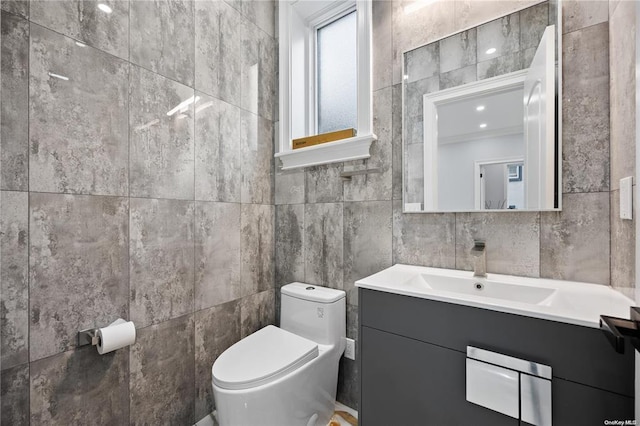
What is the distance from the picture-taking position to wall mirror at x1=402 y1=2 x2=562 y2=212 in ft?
3.73

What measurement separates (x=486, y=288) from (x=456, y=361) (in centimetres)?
37

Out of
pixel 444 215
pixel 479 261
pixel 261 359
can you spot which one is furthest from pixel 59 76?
pixel 479 261

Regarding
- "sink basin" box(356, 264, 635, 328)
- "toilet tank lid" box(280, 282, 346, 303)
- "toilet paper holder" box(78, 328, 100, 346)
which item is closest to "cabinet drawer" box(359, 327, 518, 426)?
"sink basin" box(356, 264, 635, 328)

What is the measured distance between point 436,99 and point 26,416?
Result: 203 centimetres

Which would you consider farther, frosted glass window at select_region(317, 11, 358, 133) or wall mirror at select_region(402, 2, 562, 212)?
frosted glass window at select_region(317, 11, 358, 133)

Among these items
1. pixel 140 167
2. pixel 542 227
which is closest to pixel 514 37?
pixel 542 227

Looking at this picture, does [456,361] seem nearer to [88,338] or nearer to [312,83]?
[88,338]


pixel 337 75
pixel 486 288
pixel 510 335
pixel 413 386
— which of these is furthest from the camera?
pixel 337 75

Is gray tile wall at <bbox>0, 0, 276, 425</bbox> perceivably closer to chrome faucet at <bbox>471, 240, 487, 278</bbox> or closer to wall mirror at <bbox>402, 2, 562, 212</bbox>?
wall mirror at <bbox>402, 2, 562, 212</bbox>

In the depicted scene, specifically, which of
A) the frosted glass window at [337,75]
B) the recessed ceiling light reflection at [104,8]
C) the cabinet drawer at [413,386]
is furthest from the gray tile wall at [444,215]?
the recessed ceiling light reflection at [104,8]

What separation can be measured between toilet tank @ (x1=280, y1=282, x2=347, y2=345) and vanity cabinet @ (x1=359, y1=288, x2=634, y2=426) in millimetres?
423

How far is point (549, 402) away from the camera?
0.78 metres

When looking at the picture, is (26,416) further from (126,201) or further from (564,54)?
(564,54)

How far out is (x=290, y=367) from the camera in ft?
4.16
